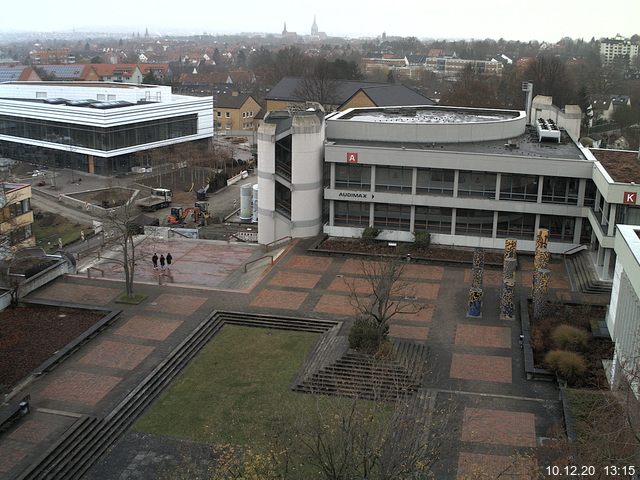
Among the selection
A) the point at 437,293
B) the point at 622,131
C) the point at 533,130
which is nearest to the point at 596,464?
the point at 437,293

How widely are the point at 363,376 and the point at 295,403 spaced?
130 inches

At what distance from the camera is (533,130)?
2157 inches

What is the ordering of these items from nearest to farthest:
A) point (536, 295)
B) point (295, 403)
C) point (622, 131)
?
point (295, 403), point (536, 295), point (622, 131)

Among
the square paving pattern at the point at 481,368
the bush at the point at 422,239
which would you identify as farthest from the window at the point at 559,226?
the square paving pattern at the point at 481,368

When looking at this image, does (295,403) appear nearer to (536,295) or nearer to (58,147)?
(536,295)

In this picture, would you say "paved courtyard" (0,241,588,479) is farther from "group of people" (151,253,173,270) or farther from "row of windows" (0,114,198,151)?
"row of windows" (0,114,198,151)

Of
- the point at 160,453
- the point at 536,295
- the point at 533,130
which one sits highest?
the point at 533,130

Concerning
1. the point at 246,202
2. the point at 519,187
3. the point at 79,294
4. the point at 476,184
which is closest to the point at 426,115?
the point at 476,184

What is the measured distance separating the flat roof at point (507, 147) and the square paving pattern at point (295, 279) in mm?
10666

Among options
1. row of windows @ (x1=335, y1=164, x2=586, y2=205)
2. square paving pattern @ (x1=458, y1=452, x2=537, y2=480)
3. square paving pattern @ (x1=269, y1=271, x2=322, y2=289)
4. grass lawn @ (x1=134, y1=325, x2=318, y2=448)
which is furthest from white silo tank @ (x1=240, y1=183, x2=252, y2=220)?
square paving pattern @ (x1=458, y1=452, x2=537, y2=480)

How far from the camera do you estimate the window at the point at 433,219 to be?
44688 millimetres

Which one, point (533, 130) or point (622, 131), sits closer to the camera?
point (533, 130)

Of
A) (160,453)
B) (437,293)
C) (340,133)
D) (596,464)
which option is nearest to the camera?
(596,464)

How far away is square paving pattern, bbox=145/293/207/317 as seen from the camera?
34.4 m
